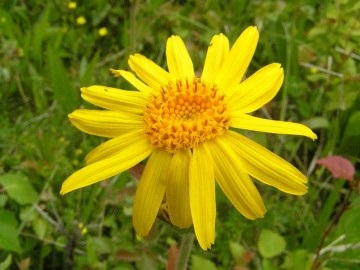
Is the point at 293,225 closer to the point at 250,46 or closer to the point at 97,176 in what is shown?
the point at 250,46

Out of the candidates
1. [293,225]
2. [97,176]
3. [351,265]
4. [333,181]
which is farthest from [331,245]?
[97,176]

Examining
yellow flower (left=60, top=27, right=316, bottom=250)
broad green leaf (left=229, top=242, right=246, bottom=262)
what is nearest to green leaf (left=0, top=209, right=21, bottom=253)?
yellow flower (left=60, top=27, right=316, bottom=250)

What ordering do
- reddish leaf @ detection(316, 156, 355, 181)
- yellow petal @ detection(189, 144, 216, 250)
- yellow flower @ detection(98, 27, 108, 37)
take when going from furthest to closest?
yellow flower @ detection(98, 27, 108, 37) < reddish leaf @ detection(316, 156, 355, 181) < yellow petal @ detection(189, 144, 216, 250)

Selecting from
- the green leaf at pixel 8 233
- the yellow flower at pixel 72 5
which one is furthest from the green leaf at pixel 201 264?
the yellow flower at pixel 72 5

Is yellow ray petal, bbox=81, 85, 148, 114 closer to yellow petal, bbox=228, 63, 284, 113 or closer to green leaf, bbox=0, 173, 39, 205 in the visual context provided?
yellow petal, bbox=228, 63, 284, 113

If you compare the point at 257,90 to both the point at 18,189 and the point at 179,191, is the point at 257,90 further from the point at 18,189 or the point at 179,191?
the point at 18,189

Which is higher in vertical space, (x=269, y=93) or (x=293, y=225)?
(x=269, y=93)
